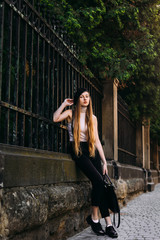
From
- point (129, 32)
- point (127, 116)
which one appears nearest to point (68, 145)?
point (129, 32)

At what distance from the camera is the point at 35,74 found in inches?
151

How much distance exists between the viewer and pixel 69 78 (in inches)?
193

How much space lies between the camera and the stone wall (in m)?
2.66

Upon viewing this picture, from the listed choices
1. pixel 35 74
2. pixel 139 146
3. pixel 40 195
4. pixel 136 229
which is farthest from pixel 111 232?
pixel 139 146

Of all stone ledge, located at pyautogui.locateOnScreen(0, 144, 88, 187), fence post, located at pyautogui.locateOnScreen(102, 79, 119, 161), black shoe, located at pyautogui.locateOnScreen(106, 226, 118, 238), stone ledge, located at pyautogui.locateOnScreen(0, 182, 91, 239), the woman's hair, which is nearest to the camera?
stone ledge, located at pyautogui.locateOnScreen(0, 182, 91, 239)

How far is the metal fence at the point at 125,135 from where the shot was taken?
28.8 ft

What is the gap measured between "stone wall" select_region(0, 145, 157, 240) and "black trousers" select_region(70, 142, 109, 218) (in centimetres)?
14

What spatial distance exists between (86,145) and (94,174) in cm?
41

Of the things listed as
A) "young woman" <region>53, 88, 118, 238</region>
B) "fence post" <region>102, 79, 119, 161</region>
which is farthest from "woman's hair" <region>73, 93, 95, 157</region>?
"fence post" <region>102, 79, 119, 161</region>

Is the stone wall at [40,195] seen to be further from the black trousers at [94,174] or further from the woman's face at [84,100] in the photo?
the woman's face at [84,100]

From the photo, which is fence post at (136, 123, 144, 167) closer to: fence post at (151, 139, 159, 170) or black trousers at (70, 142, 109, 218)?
black trousers at (70, 142, 109, 218)

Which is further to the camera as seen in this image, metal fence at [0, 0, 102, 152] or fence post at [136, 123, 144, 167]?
fence post at [136, 123, 144, 167]

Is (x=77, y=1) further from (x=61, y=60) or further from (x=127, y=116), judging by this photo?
(x=127, y=116)

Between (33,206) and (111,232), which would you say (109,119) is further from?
(33,206)
